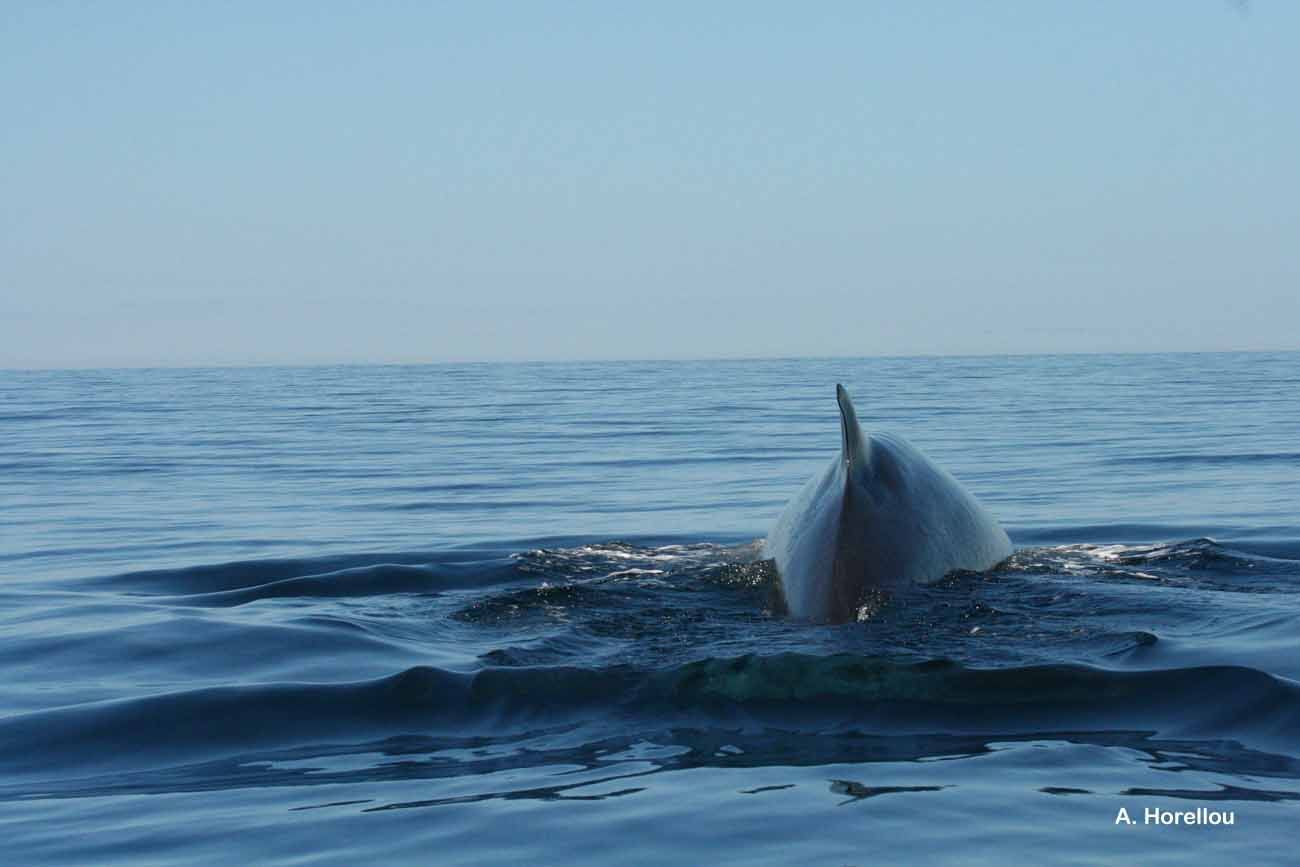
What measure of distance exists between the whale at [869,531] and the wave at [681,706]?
88 cm

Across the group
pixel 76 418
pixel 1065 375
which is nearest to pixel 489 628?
pixel 76 418

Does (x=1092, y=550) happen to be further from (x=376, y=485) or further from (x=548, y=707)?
(x=376, y=485)

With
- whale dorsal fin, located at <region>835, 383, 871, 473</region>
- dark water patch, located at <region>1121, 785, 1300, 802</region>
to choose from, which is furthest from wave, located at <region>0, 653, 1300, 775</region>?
whale dorsal fin, located at <region>835, 383, 871, 473</region>

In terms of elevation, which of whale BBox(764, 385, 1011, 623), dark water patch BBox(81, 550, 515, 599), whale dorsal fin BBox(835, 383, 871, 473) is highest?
whale dorsal fin BBox(835, 383, 871, 473)

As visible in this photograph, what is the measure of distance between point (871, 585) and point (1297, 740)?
2.12 metres

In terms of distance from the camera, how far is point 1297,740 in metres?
5.37

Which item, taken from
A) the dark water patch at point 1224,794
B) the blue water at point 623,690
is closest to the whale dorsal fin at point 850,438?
the blue water at point 623,690

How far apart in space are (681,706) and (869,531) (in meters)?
1.69

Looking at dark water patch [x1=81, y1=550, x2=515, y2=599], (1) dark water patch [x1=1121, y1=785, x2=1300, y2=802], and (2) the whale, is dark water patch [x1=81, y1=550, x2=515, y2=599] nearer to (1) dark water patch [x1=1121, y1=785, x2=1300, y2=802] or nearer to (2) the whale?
(2) the whale

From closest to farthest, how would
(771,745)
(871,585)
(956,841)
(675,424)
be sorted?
(956,841) < (771,745) < (871,585) < (675,424)

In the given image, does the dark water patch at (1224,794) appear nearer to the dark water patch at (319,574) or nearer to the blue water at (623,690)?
the blue water at (623,690)

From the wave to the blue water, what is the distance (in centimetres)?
2

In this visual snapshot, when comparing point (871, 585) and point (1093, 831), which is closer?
point (1093, 831)

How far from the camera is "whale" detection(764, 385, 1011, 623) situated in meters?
7.15
